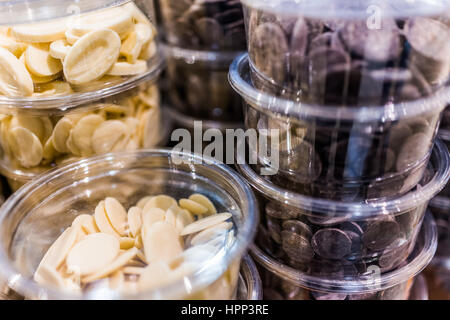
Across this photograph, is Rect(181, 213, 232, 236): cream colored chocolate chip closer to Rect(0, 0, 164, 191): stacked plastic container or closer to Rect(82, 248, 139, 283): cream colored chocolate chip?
Rect(82, 248, 139, 283): cream colored chocolate chip

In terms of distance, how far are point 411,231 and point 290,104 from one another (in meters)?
0.26

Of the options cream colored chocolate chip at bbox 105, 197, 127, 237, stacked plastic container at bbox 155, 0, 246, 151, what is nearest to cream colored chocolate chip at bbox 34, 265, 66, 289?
cream colored chocolate chip at bbox 105, 197, 127, 237

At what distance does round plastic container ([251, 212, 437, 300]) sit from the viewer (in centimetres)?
54

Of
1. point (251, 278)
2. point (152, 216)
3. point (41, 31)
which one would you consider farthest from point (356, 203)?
point (41, 31)

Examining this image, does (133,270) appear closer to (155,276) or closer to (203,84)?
(155,276)

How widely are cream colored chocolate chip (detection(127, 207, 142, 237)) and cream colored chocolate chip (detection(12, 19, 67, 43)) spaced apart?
0.86 feet

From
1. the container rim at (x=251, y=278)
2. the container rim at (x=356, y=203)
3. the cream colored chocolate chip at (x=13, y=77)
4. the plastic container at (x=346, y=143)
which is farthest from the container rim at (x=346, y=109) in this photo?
the cream colored chocolate chip at (x=13, y=77)

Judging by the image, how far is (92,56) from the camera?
1.84 ft

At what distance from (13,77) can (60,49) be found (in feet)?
0.26

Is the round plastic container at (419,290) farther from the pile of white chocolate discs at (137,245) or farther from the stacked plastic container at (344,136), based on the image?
the pile of white chocolate discs at (137,245)

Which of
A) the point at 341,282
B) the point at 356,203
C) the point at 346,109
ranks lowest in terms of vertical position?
the point at 341,282

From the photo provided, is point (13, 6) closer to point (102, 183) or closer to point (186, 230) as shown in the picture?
point (102, 183)
